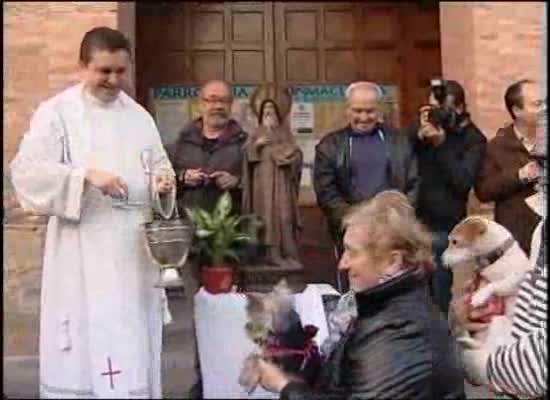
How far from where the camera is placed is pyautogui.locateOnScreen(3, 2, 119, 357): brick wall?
761 centimetres

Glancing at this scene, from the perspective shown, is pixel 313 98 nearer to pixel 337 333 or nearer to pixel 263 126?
pixel 263 126

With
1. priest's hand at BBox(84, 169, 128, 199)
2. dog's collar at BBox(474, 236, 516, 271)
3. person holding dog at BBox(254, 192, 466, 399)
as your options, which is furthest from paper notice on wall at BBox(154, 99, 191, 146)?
person holding dog at BBox(254, 192, 466, 399)

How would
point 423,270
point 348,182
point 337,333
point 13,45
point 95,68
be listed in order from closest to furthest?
point 423,270 → point 337,333 → point 95,68 → point 348,182 → point 13,45

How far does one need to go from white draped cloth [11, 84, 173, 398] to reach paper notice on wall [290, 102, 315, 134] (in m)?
4.48

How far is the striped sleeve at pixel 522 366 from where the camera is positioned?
228 cm

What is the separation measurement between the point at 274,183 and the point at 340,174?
2.16 metres

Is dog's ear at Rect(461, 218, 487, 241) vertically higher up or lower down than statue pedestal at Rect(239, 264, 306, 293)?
higher up

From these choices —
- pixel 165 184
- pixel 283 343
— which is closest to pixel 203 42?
pixel 165 184

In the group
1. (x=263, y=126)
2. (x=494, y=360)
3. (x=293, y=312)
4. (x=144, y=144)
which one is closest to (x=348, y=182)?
(x=144, y=144)

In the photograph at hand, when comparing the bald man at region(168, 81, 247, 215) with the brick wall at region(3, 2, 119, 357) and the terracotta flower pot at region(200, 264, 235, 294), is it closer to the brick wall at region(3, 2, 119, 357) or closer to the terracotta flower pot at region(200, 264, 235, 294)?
the terracotta flower pot at region(200, 264, 235, 294)

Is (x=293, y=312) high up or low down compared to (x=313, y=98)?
down

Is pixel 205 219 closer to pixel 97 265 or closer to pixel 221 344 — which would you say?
pixel 221 344

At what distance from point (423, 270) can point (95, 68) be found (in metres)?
1.66

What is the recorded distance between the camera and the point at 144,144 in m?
4.24
